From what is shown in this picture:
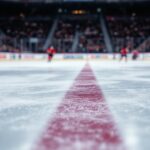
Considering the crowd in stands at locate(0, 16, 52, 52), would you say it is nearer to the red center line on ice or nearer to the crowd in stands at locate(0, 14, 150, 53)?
the crowd in stands at locate(0, 14, 150, 53)

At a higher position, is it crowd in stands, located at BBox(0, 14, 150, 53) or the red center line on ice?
crowd in stands, located at BBox(0, 14, 150, 53)

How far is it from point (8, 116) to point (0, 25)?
33.7 meters

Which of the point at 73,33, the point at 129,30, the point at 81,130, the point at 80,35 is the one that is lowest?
the point at 81,130

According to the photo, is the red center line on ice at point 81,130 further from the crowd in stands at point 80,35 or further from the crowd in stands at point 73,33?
the crowd in stands at point 80,35

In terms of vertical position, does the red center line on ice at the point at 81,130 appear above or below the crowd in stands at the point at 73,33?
below

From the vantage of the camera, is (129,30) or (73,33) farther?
(129,30)

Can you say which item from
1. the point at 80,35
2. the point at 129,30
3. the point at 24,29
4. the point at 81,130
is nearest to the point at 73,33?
the point at 80,35

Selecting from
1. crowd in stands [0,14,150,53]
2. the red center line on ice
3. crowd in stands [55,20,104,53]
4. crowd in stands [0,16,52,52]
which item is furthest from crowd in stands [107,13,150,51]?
the red center line on ice

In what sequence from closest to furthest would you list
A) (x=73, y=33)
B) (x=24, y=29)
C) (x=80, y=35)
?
(x=80, y=35)
(x=73, y=33)
(x=24, y=29)

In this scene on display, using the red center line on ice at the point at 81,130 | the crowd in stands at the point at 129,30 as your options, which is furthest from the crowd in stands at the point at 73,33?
the red center line on ice at the point at 81,130

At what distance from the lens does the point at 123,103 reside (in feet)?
11.6

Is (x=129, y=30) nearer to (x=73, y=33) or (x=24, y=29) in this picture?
(x=73, y=33)

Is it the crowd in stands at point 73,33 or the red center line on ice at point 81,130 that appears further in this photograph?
A: the crowd in stands at point 73,33

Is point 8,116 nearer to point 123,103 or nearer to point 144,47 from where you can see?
point 123,103
